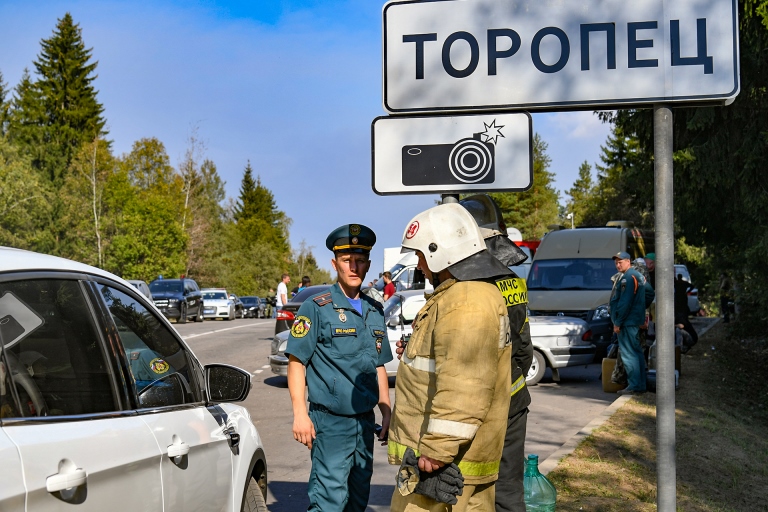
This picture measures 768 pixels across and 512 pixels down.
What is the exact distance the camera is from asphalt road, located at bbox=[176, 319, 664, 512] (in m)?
7.70

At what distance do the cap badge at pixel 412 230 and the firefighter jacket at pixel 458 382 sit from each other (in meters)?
0.22

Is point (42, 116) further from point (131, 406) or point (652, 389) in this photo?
point (131, 406)

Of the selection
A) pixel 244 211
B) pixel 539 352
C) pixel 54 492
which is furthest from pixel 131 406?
pixel 244 211

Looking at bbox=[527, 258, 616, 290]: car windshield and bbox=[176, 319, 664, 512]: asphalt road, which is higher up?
bbox=[527, 258, 616, 290]: car windshield

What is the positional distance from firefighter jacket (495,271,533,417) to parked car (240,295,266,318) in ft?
179

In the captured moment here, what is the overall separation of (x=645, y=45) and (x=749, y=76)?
38.3 feet

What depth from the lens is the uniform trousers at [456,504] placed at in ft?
11.1

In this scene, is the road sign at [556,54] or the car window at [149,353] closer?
the car window at [149,353]

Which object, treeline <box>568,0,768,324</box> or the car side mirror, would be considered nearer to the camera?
the car side mirror

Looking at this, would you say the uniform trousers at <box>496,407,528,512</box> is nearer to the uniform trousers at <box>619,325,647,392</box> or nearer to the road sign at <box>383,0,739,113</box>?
the road sign at <box>383,0,739,113</box>

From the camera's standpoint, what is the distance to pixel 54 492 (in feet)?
8.44

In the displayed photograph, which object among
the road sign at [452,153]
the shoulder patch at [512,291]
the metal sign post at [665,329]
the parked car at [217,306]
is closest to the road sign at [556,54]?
the road sign at [452,153]

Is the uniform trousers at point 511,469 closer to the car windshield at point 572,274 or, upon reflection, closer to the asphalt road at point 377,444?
the asphalt road at point 377,444

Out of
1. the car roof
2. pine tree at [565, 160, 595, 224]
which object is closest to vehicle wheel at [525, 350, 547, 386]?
the car roof
